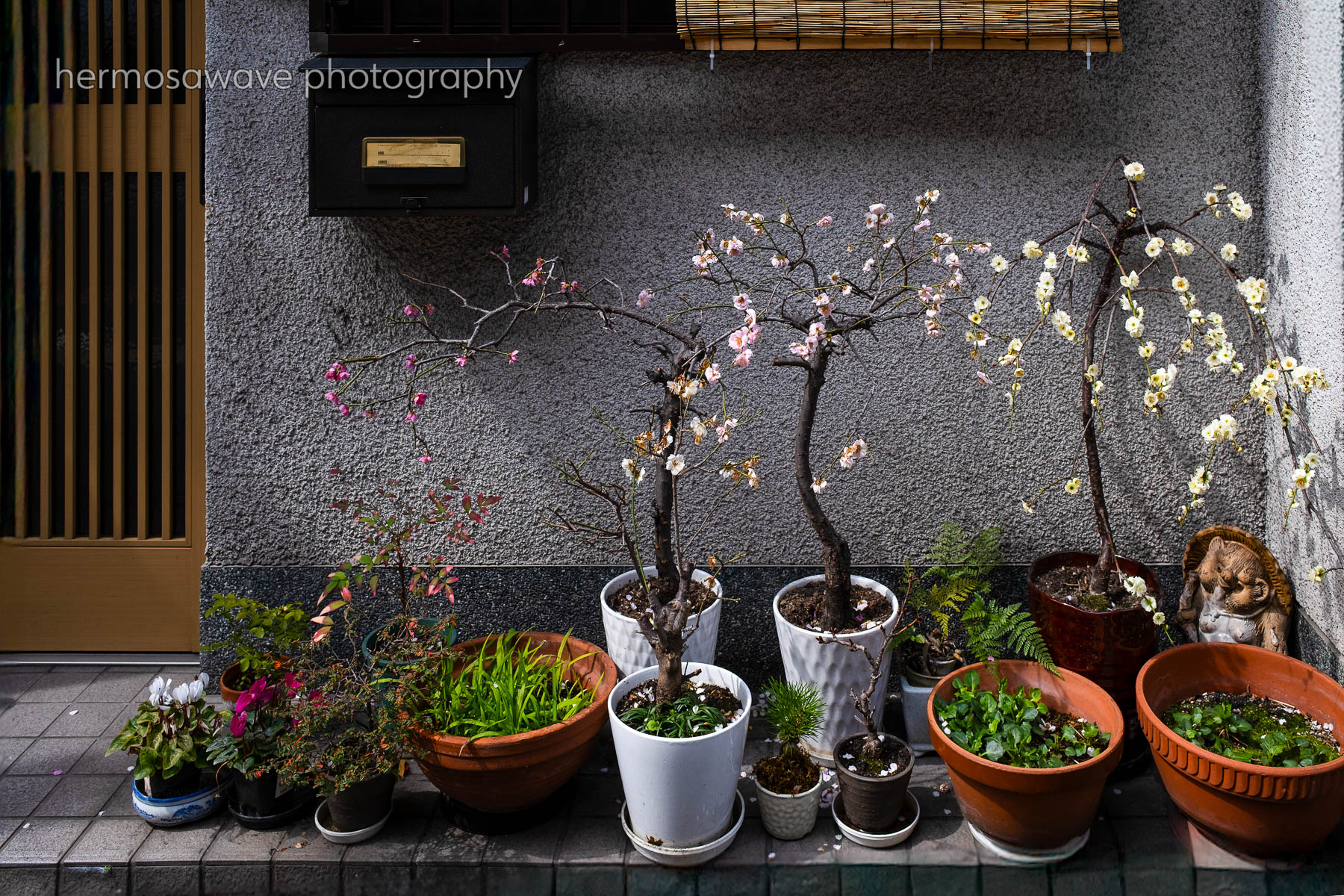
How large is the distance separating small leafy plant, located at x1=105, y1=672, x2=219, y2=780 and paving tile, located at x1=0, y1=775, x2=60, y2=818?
35 cm

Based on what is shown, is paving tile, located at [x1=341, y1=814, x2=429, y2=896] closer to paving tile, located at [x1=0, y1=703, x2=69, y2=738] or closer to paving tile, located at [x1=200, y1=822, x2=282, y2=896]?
paving tile, located at [x1=200, y1=822, x2=282, y2=896]

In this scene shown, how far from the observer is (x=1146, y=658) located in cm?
306

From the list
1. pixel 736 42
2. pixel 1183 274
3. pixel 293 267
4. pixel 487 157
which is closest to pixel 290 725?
pixel 293 267

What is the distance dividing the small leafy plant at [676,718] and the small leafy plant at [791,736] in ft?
0.78

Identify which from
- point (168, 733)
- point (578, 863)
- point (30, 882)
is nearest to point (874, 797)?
point (578, 863)

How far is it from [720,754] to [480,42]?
241 centimetres

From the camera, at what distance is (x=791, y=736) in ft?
9.41

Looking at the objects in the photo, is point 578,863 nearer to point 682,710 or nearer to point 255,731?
point 682,710

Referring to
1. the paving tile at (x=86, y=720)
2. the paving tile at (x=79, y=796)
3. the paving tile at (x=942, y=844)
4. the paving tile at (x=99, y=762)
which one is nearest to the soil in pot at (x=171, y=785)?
the paving tile at (x=79, y=796)

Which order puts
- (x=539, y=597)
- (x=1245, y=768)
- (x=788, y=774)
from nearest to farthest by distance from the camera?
(x=1245, y=768) → (x=788, y=774) → (x=539, y=597)

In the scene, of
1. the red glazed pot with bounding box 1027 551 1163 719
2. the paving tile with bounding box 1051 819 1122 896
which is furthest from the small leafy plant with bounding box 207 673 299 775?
the red glazed pot with bounding box 1027 551 1163 719

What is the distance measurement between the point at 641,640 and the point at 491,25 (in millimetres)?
2125

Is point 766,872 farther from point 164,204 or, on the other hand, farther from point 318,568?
point 164,204

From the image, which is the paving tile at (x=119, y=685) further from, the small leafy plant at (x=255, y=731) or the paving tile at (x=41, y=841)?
the small leafy plant at (x=255, y=731)
